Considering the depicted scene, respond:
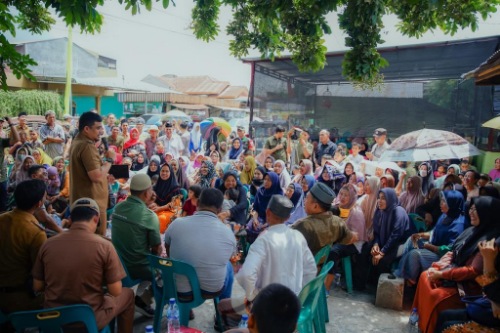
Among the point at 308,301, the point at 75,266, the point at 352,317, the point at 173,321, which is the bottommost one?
the point at 352,317

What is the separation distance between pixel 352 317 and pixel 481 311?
1.37m

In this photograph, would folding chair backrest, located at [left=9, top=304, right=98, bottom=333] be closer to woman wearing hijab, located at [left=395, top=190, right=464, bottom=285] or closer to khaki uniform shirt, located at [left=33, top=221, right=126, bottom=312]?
khaki uniform shirt, located at [left=33, top=221, right=126, bottom=312]

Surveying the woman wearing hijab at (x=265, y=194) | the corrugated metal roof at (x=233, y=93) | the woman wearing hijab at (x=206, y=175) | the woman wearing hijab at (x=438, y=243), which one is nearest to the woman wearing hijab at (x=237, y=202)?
the woman wearing hijab at (x=265, y=194)

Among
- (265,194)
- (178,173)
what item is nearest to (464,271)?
(265,194)

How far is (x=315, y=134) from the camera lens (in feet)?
39.0

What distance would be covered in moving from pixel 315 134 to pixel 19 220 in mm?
9797

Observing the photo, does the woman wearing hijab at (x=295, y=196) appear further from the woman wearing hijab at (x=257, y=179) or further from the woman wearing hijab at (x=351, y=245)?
the woman wearing hijab at (x=257, y=179)

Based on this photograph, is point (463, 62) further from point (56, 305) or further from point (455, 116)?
point (56, 305)

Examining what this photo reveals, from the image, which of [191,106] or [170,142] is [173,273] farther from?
[191,106]

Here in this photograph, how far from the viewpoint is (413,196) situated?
5621 mm

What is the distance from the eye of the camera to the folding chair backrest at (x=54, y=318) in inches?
88.9

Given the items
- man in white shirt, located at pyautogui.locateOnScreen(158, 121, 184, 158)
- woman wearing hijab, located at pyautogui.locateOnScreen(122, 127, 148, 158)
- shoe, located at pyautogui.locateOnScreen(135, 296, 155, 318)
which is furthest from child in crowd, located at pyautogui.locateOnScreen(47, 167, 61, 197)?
shoe, located at pyautogui.locateOnScreen(135, 296, 155, 318)

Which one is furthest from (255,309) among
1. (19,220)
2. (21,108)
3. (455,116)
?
(21,108)

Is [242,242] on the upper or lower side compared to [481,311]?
lower
